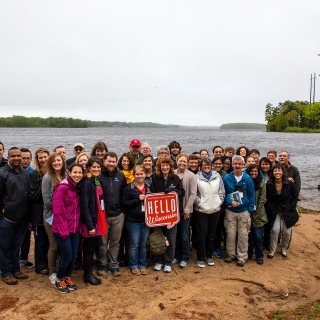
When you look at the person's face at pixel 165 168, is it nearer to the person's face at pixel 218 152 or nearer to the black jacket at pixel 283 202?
the black jacket at pixel 283 202

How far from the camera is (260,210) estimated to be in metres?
6.59

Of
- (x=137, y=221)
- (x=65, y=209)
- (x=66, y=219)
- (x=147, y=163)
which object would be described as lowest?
(x=137, y=221)

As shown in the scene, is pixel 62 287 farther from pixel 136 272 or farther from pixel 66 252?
pixel 136 272

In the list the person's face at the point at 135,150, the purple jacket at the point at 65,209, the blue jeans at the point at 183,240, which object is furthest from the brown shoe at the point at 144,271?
the person's face at the point at 135,150

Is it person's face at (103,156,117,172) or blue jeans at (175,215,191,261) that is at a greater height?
person's face at (103,156,117,172)

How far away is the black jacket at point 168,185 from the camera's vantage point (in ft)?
19.5

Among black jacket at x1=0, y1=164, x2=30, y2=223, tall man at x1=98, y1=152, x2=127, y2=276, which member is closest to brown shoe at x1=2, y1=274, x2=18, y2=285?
black jacket at x1=0, y1=164, x2=30, y2=223

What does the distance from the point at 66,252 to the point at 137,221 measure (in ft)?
4.60

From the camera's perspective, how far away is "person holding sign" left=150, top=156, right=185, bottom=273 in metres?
5.89

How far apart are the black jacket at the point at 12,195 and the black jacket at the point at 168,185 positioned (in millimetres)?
2287

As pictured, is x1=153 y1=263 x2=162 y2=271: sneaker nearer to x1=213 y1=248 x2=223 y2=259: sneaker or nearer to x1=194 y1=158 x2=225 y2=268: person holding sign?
x1=194 y1=158 x2=225 y2=268: person holding sign

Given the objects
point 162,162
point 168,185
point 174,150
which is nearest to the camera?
point 162,162

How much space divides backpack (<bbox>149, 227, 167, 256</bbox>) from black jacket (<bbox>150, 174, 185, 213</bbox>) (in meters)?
0.84

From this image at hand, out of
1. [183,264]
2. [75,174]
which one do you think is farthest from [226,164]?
[75,174]
